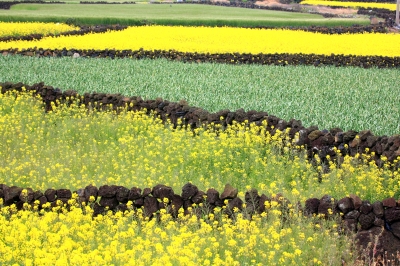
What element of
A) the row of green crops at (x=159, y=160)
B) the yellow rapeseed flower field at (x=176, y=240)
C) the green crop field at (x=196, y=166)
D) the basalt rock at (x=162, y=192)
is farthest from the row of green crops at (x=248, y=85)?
the yellow rapeseed flower field at (x=176, y=240)

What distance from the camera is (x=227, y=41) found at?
96.4ft

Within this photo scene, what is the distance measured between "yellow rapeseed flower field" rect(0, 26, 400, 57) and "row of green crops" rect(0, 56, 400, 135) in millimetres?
4481

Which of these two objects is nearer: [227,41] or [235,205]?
[235,205]

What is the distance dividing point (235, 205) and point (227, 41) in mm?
21994

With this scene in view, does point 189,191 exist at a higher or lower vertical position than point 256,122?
higher

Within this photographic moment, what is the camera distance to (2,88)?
1673 cm

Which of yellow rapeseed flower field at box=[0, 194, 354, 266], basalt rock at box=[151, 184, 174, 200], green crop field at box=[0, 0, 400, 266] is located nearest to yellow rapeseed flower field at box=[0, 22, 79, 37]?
green crop field at box=[0, 0, 400, 266]

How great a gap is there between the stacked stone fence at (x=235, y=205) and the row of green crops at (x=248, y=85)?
480 cm

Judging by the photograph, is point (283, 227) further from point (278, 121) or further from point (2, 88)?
point (2, 88)

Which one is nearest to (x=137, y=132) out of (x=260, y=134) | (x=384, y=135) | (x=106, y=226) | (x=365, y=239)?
(x=260, y=134)

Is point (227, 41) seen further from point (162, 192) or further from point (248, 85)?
point (162, 192)

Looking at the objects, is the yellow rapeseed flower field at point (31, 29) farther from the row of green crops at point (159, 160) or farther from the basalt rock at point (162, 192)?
the basalt rock at point (162, 192)

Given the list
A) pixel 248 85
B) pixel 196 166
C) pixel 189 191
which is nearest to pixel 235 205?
pixel 189 191

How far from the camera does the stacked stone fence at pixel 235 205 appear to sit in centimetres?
746
